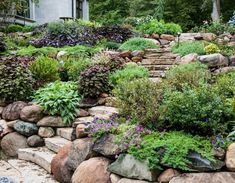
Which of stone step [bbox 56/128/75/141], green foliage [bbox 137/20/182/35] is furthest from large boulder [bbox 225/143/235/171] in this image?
green foliage [bbox 137/20/182/35]

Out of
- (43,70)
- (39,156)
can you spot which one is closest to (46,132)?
(39,156)

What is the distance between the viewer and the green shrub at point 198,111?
4.12 meters

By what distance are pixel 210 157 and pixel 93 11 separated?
25469 mm

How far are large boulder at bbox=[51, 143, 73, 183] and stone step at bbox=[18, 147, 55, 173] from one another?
0.84ft

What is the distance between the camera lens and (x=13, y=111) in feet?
21.4

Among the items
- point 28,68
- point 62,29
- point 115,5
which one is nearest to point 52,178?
point 28,68

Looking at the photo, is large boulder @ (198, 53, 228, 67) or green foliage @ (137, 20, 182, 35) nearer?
large boulder @ (198, 53, 228, 67)

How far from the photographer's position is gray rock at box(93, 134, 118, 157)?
4.38 meters

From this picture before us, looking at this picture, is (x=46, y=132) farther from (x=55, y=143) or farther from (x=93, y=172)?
(x=93, y=172)

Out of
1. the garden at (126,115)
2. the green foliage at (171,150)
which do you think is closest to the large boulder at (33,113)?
the garden at (126,115)

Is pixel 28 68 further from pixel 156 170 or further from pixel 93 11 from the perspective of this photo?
pixel 93 11

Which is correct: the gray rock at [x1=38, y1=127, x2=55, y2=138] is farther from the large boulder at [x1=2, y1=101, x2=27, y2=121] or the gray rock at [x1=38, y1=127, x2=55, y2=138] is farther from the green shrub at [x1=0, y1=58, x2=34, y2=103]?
the green shrub at [x1=0, y1=58, x2=34, y2=103]

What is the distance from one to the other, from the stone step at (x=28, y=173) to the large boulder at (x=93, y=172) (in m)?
0.67

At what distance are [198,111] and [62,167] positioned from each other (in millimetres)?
2131
